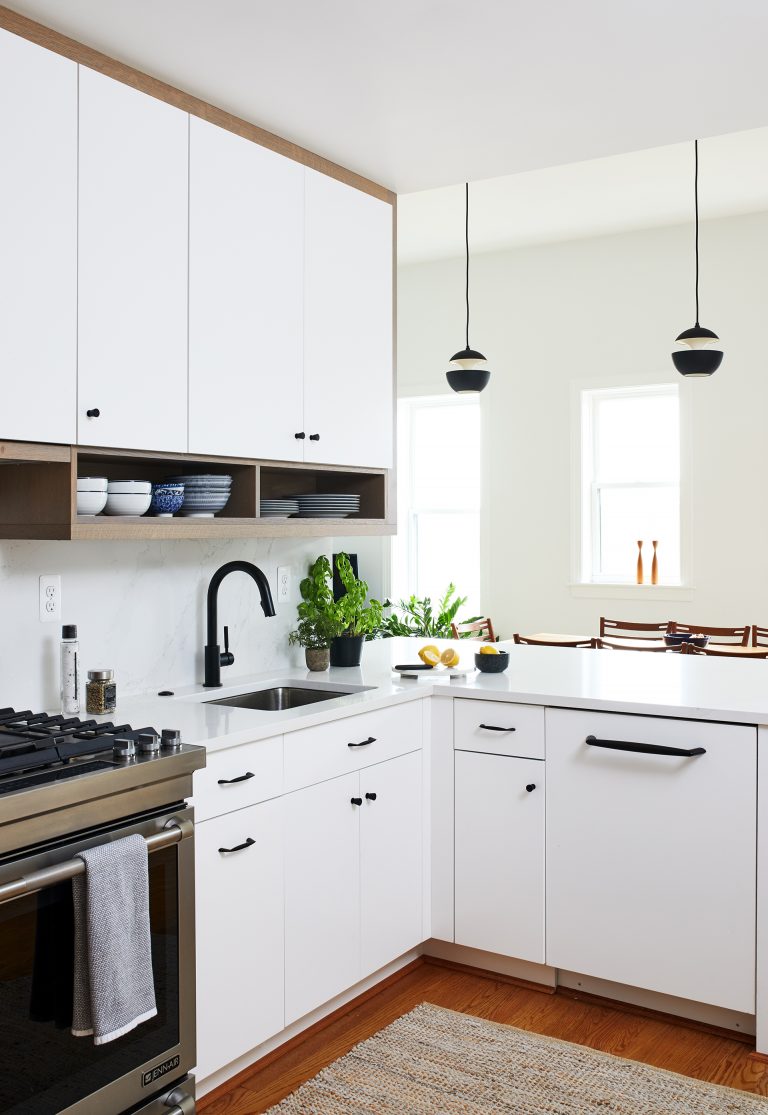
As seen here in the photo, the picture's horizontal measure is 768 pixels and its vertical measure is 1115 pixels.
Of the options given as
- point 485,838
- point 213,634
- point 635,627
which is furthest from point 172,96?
point 635,627

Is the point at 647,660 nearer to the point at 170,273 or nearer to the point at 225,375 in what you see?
the point at 225,375

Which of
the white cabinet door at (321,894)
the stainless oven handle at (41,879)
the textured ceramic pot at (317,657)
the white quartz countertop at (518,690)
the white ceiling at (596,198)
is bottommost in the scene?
the white cabinet door at (321,894)

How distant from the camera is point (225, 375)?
2.75m

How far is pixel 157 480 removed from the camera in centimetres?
298

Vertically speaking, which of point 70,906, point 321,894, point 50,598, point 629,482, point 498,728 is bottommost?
point 321,894

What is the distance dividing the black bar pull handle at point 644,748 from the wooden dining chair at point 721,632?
3040mm

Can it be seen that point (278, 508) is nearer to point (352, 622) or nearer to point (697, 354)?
point (352, 622)

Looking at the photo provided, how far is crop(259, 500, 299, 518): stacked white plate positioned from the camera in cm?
305

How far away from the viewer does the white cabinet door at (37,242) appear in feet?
7.08

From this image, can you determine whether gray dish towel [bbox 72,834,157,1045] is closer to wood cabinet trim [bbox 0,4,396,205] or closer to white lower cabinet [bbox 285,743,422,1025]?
white lower cabinet [bbox 285,743,422,1025]

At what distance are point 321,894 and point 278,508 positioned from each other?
112 centimetres

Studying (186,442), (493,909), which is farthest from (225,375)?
(493,909)

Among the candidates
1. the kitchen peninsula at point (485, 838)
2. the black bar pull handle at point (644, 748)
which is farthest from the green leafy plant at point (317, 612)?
the black bar pull handle at point (644, 748)

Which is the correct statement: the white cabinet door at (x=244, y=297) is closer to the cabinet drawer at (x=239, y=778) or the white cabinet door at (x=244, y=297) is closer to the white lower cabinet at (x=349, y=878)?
the cabinet drawer at (x=239, y=778)
